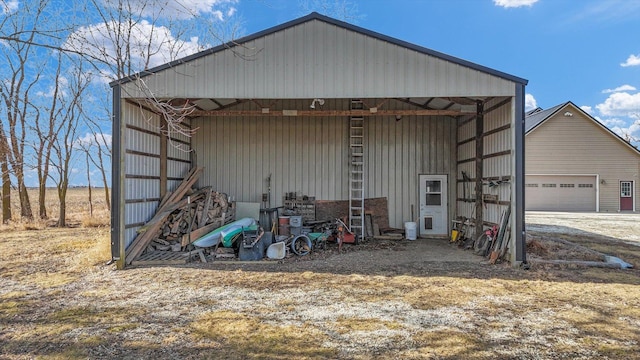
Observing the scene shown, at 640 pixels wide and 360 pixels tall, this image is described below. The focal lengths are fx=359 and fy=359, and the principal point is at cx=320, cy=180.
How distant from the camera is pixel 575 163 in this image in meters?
20.4

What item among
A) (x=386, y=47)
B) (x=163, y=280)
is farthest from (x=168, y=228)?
(x=386, y=47)

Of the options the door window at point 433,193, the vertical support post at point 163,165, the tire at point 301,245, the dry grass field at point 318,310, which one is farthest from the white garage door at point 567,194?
the vertical support post at point 163,165

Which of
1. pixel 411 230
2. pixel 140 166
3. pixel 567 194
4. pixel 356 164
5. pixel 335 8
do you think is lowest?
pixel 411 230

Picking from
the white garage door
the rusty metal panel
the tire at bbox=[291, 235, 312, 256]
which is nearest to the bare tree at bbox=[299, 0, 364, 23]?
the rusty metal panel

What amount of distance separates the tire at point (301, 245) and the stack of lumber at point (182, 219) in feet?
6.90

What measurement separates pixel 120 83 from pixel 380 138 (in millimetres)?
6988

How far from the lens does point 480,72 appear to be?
724cm

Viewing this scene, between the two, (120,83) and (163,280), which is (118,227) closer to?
(163,280)

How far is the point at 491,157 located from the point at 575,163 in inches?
621

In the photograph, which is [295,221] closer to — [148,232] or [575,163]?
[148,232]

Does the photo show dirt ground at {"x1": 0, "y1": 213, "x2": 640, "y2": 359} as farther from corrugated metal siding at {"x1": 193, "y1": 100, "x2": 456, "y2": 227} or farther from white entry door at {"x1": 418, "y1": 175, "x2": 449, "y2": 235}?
corrugated metal siding at {"x1": 193, "y1": 100, "x2": 456, "y2": 227}

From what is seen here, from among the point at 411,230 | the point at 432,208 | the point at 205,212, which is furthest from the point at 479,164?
the point at 205,212

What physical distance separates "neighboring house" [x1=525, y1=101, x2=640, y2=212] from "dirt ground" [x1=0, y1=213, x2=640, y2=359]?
13.7 m

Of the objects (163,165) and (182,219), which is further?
(163,165)
